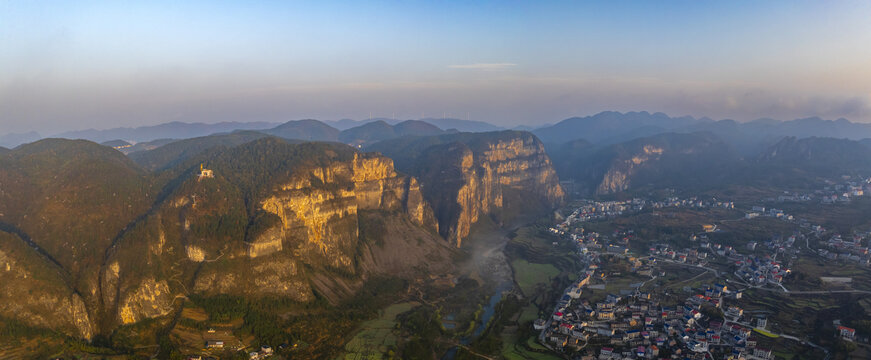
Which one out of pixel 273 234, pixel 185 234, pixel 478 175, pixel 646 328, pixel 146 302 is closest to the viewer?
pixel 146 302

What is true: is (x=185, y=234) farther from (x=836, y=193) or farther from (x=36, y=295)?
(x=836, y=193)

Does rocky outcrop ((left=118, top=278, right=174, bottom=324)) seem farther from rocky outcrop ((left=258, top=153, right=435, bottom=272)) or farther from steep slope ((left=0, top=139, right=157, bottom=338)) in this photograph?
rocky outcrop ((left=258, top=153, right=435, bottom=272))

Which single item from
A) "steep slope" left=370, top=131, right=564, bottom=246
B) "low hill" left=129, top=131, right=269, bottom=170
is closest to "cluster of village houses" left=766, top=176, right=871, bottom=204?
"steep slope" left=370, top=131, right=564, bottom=246

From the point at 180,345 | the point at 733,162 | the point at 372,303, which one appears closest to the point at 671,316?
the point at 372,303

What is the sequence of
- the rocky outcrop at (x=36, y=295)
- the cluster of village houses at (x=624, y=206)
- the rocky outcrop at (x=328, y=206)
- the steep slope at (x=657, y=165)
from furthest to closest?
the steep slope at (x=657, y=165) < the cluster of village houses at (x=624, y=206) < the rocky outcrop at (x=328, y=206) < the rocky outcrop at (x=36, y=295)

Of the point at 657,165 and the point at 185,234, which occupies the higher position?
the point at 185,234

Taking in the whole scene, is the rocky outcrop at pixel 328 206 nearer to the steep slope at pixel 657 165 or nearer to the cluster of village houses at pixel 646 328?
the cluster of village houses at pixel 646 328

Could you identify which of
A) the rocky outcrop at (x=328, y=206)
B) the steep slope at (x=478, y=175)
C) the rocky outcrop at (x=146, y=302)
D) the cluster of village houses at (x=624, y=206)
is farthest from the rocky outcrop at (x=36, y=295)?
the cluster of village houses at (x=624, y=206)

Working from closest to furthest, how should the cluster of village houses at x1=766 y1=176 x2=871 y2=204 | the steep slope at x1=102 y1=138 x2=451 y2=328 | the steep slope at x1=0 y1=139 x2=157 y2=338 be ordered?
the steep slope at x1=0 y1=139 x2=157 y2=338
the steep slope at x1=102 y1=138 x2=451 y2=328
the cluster of village houses at x1=766 y1=176 x2=871 y2=204

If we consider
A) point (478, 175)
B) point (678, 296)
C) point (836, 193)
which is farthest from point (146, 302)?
point (836, 193)
